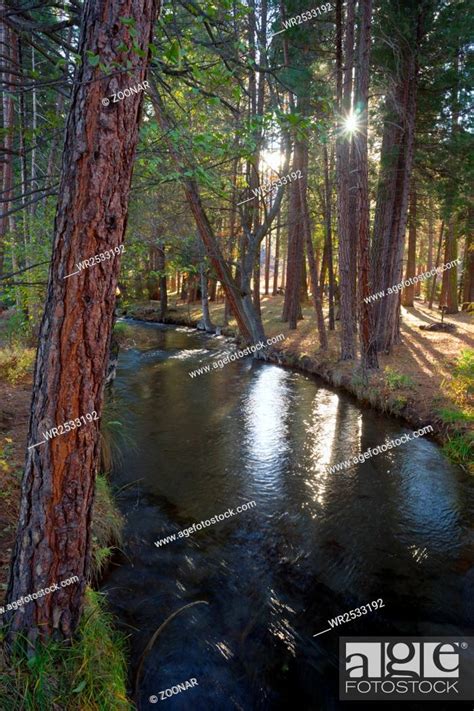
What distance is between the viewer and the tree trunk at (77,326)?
89.5 inches

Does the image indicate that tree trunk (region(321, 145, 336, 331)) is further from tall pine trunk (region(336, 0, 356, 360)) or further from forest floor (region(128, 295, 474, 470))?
tall pine trunk (region(336, 0, 356, 360))

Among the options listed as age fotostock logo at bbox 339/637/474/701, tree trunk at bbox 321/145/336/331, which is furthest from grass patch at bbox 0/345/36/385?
tree trunk at bbox 321/145/336/331

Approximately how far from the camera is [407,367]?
37.5 ft

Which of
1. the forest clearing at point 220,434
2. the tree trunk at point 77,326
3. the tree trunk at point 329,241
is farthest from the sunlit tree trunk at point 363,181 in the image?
the tree trunk at point 77,326

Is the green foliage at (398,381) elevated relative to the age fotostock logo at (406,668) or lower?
elevated

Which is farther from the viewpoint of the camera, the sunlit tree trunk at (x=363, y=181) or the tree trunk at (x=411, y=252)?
the tree trunk at (x=411, y=252)

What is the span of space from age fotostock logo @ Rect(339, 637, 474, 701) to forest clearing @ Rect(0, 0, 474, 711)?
24mm

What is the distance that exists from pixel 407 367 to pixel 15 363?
10.00 metres

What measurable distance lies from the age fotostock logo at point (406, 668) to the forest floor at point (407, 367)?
186 inches

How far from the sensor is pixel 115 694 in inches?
111

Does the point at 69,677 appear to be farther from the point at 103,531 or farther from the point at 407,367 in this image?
the point at 407,367

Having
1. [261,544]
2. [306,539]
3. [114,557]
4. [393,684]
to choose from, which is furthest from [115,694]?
[306,539]

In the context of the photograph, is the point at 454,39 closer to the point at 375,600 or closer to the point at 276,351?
the point at 276,351

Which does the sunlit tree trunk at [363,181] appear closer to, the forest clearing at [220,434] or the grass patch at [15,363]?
the forest clearing at [220,434]
